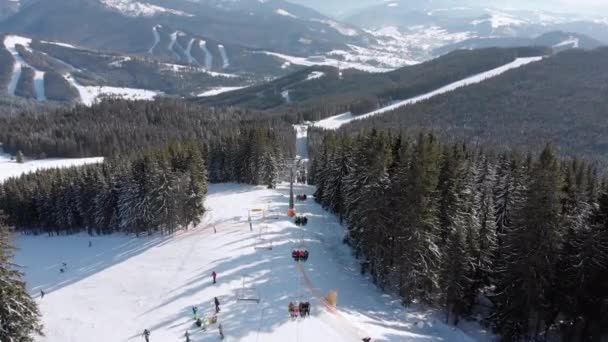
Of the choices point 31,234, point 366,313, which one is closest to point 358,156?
point 366,313

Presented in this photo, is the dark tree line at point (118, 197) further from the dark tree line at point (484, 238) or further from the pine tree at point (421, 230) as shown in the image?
→ the pine tree at point (421, 230)

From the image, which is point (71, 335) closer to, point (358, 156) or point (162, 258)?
point (162, 258)

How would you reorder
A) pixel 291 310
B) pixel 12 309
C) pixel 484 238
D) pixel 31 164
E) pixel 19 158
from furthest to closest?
pixel 19 158 < pixel 31 164 < pixel 484 238 < pixel 291 310 < pixel 12 309

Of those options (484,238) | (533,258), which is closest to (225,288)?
(484,238)

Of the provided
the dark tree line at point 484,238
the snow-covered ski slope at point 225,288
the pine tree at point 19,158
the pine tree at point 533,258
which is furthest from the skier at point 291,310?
the pine tree at point 19,158

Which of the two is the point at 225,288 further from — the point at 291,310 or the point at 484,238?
the point at 484,238

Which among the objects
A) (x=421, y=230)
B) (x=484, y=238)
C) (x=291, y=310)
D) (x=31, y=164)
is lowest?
(x=291, y=310)

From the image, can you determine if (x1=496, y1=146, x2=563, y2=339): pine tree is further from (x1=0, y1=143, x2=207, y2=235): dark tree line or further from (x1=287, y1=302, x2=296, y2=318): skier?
(x1=0, y1=143, x2=207, y2=235): dark tree line
